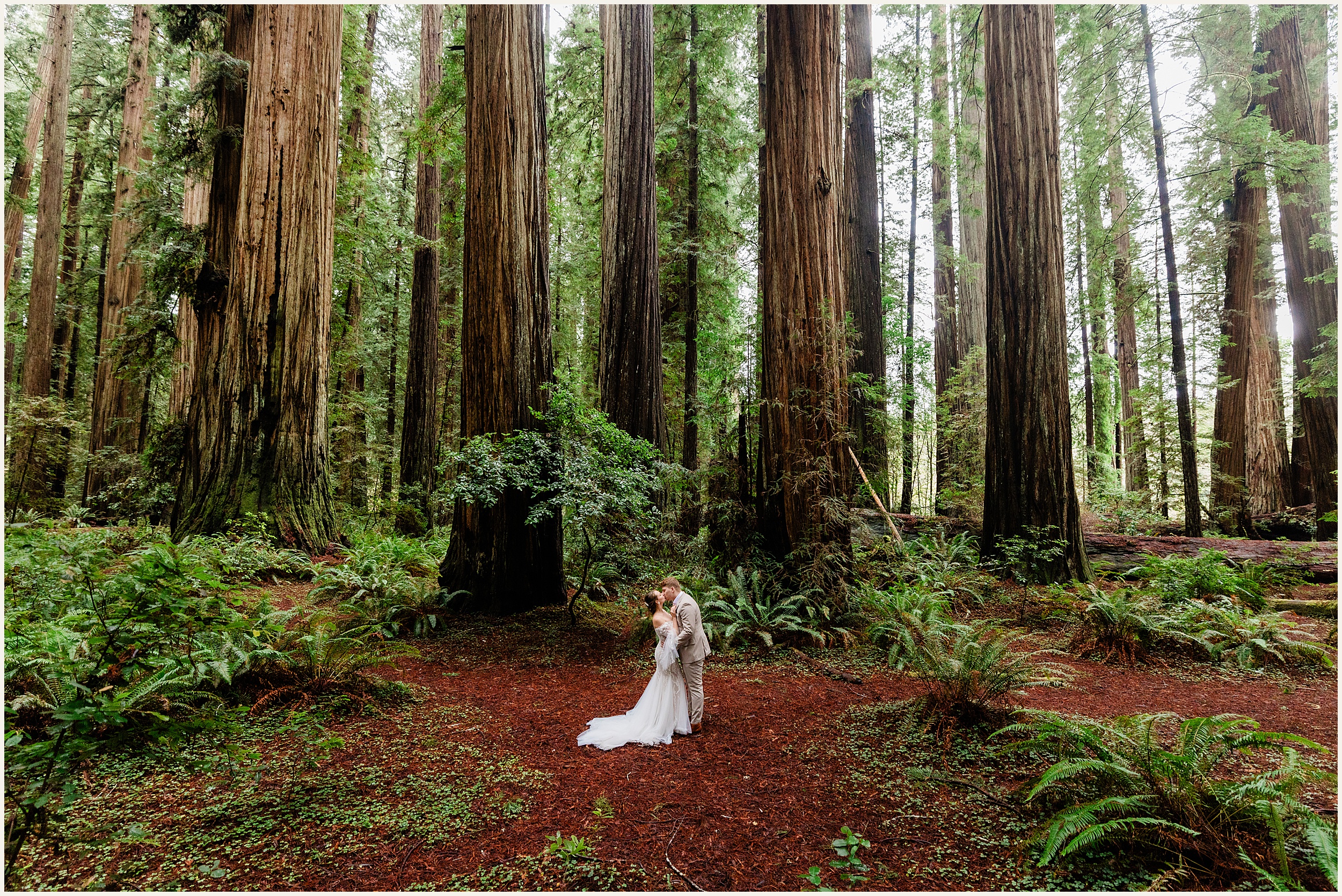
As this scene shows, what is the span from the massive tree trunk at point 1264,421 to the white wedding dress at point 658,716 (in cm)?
1355

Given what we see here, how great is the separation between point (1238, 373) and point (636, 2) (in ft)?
45.7

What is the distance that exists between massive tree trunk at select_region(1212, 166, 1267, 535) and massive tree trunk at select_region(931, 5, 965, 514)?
4.84 m

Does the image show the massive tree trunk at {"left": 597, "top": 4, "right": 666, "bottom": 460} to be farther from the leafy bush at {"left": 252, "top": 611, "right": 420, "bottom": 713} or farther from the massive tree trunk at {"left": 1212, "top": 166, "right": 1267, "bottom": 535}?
the massive tree trunk at {"left": 1212, "top": 166, "right": 1267, "bottom": 535}

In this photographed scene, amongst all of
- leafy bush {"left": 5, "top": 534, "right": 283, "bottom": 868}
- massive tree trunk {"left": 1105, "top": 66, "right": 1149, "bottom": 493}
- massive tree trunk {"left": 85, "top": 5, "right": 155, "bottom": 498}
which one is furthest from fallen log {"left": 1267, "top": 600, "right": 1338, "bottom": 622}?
massive tree trunk {"left": 85, "top": 5, "right": 155, "bottom": 498}

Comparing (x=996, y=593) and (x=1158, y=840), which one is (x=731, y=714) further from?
(x=996, y=593)

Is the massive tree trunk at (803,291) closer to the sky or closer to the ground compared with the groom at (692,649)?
closer to the sky

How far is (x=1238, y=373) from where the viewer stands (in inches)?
487

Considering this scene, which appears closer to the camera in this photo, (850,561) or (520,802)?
(520,802)

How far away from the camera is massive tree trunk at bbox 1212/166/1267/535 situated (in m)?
11.8

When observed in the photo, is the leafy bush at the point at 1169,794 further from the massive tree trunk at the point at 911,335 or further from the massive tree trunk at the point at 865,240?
the massive tree trunk at the point at 911,335

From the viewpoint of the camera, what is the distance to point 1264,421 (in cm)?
1205

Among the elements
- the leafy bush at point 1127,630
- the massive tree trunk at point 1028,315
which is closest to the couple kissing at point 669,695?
the leafy bush at point 1127,630

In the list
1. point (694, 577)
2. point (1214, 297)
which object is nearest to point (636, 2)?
point (694, 577)

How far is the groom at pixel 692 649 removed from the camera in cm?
482
